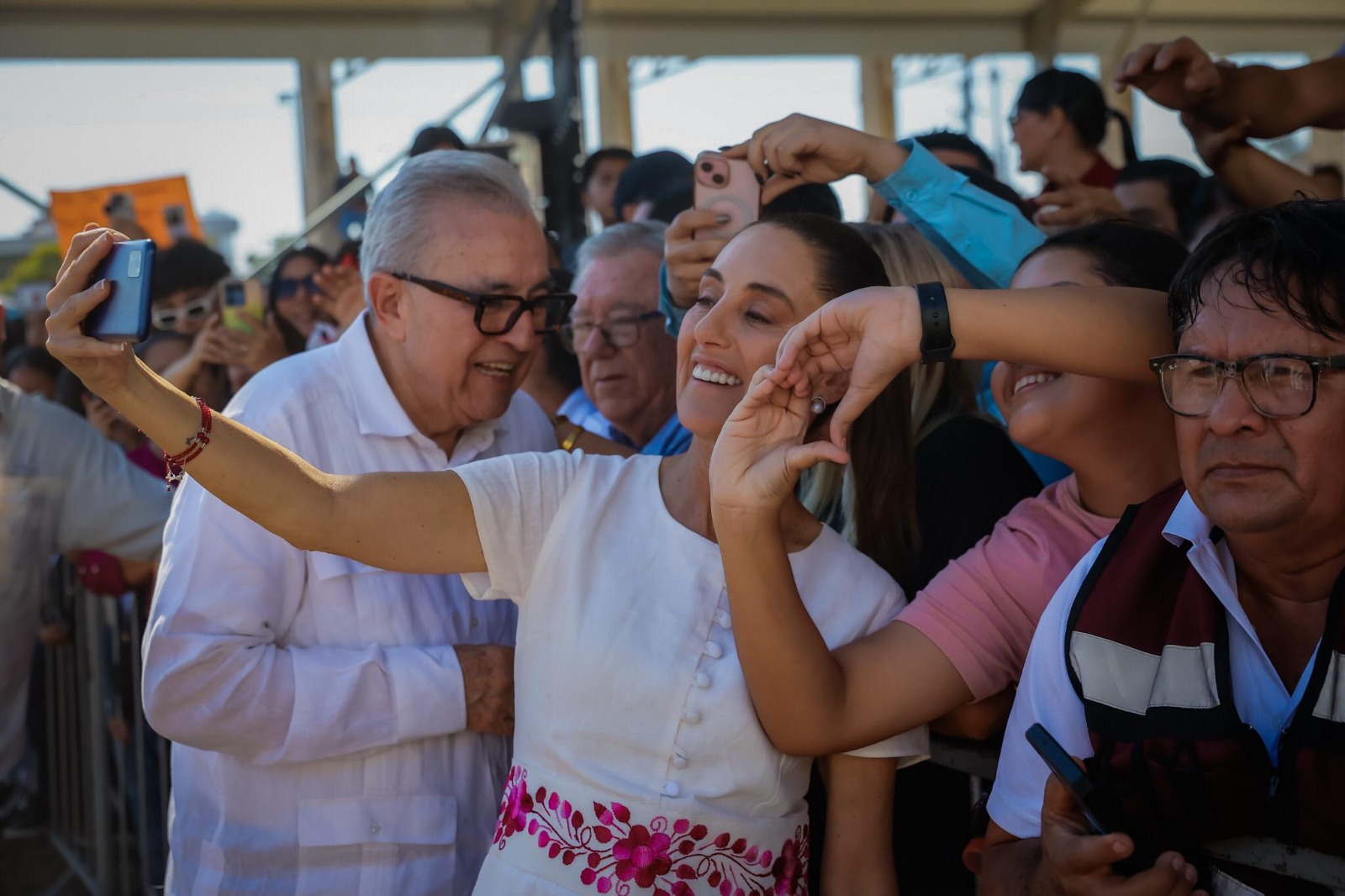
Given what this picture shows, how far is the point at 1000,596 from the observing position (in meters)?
2.08

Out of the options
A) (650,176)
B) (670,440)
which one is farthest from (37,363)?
(670,440)

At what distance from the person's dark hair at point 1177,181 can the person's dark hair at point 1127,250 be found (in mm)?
2400

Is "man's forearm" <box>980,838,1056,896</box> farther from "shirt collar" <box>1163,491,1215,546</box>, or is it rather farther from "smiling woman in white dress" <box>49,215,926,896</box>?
"shirt collar" <box>1163,491,1215,546</box>

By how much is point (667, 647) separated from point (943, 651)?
455 millimetres

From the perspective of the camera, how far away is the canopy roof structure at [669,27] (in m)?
9.12

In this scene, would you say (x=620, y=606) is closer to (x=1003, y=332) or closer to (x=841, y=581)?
(x=841, y=581)

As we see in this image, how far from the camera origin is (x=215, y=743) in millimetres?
2316

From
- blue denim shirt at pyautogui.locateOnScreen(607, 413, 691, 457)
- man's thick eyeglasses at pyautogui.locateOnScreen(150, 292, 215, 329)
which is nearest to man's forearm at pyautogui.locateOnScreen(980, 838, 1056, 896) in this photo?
blue denim shirt at pyautogui.locateOnScreen(607, 413, 691, 457)

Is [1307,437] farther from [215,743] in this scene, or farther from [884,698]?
[215,743]

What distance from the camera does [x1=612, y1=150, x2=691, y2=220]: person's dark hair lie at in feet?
15.4

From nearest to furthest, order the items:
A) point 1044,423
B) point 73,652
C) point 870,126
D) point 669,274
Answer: point 1044,423 < point 669,274 < point 73,652 < point 870,126

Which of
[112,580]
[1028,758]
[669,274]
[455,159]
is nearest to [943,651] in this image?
[1028,758]

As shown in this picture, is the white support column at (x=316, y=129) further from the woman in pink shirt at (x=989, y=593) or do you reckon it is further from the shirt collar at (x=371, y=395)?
the woman in pink shirt at (x=989, y=593)

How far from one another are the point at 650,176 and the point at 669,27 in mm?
6117
